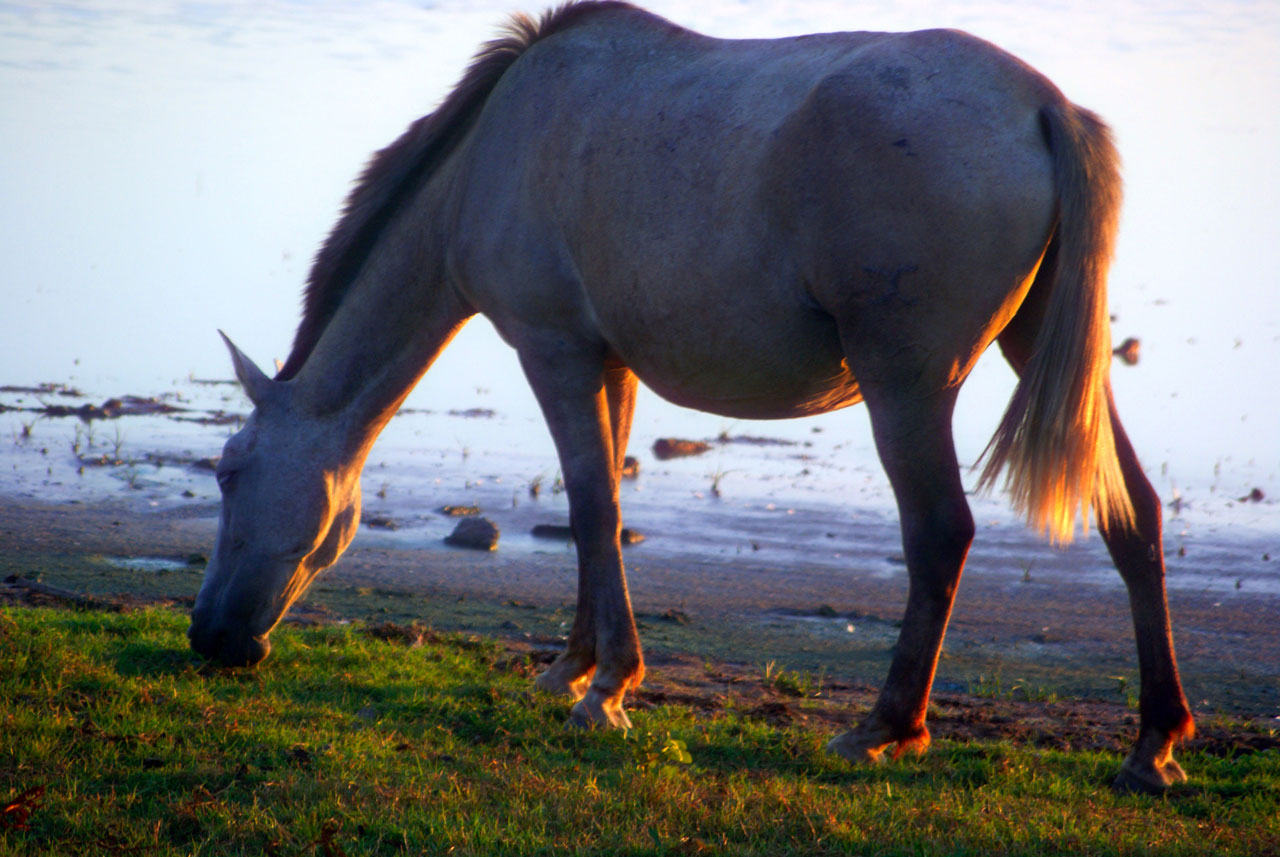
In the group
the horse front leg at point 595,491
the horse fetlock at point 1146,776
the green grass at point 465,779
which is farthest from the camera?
the horse front leg at point 595,491

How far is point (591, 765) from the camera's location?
11.5 ft

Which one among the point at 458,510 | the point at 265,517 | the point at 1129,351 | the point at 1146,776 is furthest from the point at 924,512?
the point at 1129,351

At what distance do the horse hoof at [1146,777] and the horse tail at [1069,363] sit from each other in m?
0.82

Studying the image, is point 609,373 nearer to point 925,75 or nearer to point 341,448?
point 341,448

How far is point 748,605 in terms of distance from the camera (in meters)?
6.61

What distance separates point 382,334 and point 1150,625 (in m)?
3.23

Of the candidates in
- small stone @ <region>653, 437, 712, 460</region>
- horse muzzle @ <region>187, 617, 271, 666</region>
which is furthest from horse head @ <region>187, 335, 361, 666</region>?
small stone @ <region>653, 437, 712, 460</region>

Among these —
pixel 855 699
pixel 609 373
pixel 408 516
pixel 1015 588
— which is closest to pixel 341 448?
pixel 609 373

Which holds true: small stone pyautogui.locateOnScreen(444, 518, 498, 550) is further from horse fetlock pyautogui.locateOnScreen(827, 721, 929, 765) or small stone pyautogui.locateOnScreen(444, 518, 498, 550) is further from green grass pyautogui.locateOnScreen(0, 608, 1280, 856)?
horse fetlock pyautogui.locateOnScreen(827, 721, 929, 765)

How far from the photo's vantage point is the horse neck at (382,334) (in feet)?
15.3

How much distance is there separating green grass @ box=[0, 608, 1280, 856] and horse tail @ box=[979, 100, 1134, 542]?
3.03 feet

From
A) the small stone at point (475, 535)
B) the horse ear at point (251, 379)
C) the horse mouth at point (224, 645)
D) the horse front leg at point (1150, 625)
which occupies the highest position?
the horse ear at point (251, 379)

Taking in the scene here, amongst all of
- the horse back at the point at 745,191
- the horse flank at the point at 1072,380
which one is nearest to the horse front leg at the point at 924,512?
the horse flank at the point at 1072,380

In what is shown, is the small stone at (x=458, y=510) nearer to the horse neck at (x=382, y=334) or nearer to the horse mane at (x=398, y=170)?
the horse mane at (x=398, y=170)
